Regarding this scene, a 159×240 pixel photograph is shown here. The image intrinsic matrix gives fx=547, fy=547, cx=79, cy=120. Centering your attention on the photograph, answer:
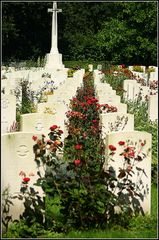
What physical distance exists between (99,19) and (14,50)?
12670mm

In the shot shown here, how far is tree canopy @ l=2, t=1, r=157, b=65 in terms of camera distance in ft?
130

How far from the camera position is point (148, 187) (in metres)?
5.89

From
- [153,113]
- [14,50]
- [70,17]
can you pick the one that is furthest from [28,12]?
[153,113]

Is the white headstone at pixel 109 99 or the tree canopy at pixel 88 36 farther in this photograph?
the tree canopy at pixel 88 36

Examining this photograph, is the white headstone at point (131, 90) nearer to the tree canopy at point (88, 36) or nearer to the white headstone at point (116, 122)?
the white headstone at point (116, 122)

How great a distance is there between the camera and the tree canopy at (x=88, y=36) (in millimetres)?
39750

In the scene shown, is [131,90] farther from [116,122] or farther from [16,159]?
[16,159]

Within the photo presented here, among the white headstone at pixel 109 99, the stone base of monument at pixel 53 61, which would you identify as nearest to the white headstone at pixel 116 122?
the white headstone at pixel 109 99

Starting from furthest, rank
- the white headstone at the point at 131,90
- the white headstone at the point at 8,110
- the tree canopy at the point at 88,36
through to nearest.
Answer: the tree canopy at the point at 88,36 < the white headstone at the point at 131,90 < the white headstone at the point at 8,110

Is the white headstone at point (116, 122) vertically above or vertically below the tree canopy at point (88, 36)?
below

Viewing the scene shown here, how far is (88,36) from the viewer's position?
4822 centimetres

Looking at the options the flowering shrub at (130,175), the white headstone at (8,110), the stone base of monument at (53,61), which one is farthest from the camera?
the stone base of monument at (53,61)

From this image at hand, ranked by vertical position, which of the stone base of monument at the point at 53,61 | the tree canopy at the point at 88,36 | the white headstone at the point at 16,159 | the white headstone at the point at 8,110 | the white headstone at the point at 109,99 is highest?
the tree canopy at the point at 88,36

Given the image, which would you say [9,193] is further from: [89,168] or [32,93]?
[32,93]
